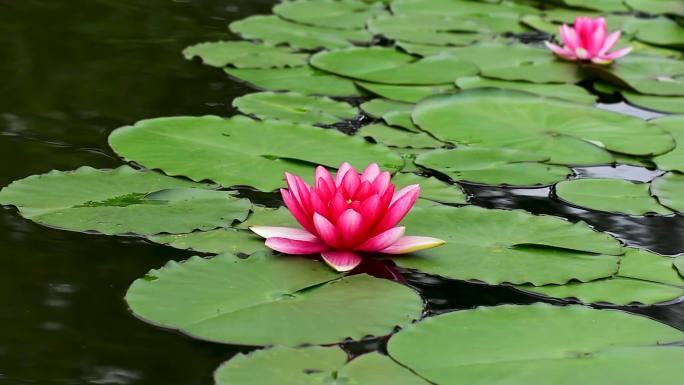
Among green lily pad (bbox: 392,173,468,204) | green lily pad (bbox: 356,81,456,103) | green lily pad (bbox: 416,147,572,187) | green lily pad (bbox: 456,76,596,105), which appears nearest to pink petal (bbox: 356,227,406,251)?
green lily pad (bbox: 392,173,468,204)

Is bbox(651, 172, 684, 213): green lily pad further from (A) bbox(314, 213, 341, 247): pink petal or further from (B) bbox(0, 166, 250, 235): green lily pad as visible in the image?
(B) bbox(0, 166, 250, 235): green lily pad

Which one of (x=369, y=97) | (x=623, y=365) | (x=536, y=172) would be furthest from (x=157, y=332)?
(x=369, y=97)

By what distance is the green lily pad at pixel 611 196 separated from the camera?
2.43m

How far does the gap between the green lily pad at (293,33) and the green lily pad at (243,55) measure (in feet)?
0.38

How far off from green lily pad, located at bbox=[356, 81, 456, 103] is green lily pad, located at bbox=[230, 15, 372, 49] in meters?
0.50

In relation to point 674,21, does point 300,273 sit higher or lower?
lower

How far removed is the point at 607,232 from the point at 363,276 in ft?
2.03

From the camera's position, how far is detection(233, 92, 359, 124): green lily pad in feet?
9.71

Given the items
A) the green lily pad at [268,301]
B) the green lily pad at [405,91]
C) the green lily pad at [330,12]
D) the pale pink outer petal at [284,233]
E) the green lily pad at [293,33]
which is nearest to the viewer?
the green lily pad at [268,301]

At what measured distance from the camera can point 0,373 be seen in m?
1.61

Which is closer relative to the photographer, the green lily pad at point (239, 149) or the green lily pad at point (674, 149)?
the green lily pad at point (239, 149)

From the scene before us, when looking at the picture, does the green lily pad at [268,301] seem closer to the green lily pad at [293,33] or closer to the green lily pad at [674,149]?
the green lily pad at [674,149]

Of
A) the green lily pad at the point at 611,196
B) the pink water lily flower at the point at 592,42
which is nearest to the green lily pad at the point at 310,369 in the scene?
the green lily pad at the point at 611,196

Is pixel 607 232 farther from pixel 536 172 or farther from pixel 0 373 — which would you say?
pixel 0 373
